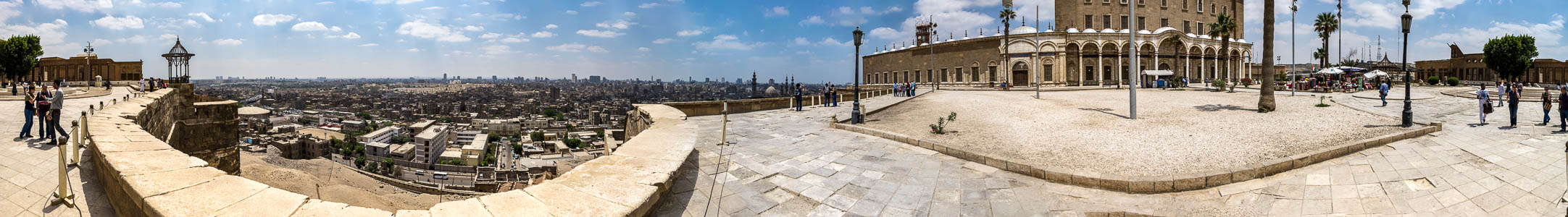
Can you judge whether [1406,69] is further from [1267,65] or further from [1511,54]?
[1511,54]

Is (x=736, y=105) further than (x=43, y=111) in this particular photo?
Yes

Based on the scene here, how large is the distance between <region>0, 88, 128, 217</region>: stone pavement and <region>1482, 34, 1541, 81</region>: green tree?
242 feet

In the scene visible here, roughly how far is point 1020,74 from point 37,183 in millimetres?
47729

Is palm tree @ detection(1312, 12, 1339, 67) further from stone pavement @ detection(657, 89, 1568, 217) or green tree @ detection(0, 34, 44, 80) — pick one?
green tree @ detection(0, 34, 44, 80)

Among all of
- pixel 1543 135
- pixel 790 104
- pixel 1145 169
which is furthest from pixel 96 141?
pixel 1543 135

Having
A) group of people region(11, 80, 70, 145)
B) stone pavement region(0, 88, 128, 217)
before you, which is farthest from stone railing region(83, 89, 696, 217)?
group of people region(11, 80, 70, 145)

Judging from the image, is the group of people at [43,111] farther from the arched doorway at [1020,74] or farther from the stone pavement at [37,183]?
the arched doorway at [1020,74]

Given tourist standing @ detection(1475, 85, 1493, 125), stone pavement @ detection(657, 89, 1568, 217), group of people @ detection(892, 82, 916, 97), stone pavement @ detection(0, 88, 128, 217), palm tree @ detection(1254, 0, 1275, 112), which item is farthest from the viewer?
group of people @ detection(892, 82, 916, 97)

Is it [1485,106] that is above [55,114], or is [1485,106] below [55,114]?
below

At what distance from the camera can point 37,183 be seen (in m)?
6.18

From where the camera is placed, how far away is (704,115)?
15.5 meters

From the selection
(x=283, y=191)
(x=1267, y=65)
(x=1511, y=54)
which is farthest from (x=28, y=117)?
(x=1511, y=54)

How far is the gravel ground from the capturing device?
27.5 ft

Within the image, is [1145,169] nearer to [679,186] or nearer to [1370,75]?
[679,186]
